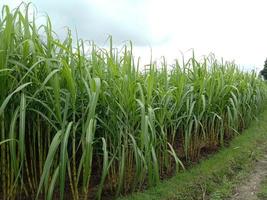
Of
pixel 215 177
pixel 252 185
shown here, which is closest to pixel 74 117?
pixel 215 177

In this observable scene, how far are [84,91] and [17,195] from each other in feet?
2.55

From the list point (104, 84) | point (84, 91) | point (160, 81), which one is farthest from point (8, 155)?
point (160, 81)

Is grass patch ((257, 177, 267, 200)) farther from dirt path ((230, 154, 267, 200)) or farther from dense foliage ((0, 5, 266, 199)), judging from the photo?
dense foliage ((0, 5, 266, 199))

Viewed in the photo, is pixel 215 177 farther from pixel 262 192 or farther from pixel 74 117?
pixel 74 117

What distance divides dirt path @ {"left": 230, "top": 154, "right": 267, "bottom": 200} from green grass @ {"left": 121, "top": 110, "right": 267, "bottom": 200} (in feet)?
0.18

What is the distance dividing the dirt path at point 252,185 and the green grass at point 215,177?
53 millimetres

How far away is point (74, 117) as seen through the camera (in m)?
2.31

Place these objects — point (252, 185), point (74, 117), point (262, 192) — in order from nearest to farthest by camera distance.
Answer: point (74, 117) → point (262, 192) → point (252, 185)

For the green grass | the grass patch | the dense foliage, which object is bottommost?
the grass patch

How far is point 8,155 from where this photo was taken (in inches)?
87.0

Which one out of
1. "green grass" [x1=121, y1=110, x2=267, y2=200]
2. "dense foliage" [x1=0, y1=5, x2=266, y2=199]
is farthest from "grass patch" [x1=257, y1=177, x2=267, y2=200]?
"dense foliage" [x1=0, y1=5, x2=266, y2=199]

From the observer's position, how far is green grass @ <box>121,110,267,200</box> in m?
2.96

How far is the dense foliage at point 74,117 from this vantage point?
7.02ft

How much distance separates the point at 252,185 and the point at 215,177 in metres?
0.36
